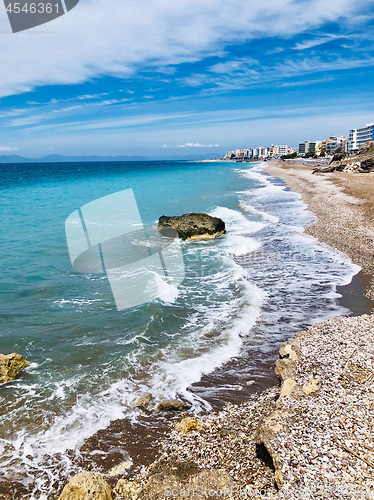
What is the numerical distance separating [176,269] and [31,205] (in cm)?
3148

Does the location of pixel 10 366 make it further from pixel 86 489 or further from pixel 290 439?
pixel 290 439

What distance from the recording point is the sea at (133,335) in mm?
5855

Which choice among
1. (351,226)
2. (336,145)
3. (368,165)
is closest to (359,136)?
(336,145)

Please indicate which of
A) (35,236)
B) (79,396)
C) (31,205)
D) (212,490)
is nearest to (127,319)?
(79,396)

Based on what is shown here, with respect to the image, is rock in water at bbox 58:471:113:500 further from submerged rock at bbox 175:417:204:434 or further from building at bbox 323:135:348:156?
building at bbox 323:135:348:156

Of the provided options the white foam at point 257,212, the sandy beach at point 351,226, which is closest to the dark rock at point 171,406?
the sandy beach at point 351,226

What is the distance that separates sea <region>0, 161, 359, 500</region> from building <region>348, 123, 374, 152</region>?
154656 mm

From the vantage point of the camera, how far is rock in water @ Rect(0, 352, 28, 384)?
7.11m

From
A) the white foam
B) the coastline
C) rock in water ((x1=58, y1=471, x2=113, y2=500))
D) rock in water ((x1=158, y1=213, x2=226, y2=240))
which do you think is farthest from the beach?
the white foam

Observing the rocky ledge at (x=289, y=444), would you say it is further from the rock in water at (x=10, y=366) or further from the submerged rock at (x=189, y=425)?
the rock in water at (x=10, y=366)

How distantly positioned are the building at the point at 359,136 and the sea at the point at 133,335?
155 metres

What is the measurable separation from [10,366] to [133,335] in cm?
307

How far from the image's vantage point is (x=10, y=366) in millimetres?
7258

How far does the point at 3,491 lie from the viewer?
4621mm
